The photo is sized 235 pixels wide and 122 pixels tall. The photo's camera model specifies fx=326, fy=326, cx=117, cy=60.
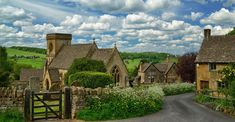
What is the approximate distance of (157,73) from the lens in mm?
88000

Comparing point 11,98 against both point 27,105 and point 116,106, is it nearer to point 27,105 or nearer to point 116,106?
point 27,105

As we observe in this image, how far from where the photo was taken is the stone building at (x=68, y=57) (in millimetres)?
54375

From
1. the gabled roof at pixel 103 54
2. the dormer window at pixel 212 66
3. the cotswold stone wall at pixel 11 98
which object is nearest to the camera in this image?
the cotswold stone wall at pixel 11 98

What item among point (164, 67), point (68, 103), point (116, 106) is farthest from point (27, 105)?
point (164, 67)

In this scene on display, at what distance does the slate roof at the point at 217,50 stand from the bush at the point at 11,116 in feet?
86.6

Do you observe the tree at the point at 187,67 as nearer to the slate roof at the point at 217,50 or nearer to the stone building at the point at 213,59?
the slate roof at the point at 217,50

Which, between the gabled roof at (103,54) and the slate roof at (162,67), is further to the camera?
the slate roof at (162,67)

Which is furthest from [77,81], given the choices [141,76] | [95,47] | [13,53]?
[13,53]

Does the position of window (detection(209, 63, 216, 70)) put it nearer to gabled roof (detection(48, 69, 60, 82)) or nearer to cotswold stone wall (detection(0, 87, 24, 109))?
cotswold stone wall (detection(0, 87, 24, 109))

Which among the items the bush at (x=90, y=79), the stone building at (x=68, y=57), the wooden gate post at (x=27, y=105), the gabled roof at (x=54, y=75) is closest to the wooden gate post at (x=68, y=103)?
the wooden gate post at (x=27, y=105)

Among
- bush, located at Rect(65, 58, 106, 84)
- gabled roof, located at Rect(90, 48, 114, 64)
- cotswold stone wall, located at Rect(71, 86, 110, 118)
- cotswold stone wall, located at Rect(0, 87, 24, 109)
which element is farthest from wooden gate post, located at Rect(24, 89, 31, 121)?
gabled roof, located at Rect(90, 48, 114, 64)

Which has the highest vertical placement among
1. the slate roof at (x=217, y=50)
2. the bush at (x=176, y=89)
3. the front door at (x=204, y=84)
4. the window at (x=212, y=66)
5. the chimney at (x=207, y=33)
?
the chimney at (x=207, y=33)

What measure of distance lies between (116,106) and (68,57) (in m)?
42.9

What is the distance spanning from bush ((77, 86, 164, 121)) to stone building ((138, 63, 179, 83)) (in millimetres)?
61698
